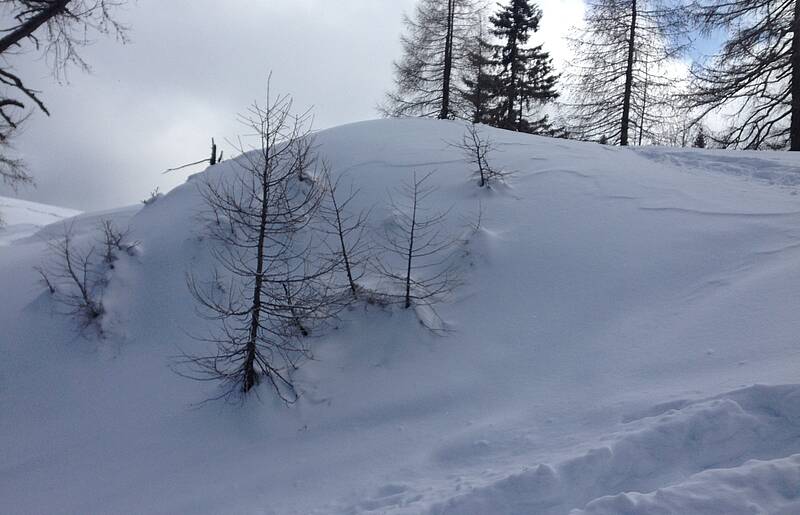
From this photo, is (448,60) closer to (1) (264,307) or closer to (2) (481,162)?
(2) (481,162)

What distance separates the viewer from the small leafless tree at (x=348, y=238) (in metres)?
6.80

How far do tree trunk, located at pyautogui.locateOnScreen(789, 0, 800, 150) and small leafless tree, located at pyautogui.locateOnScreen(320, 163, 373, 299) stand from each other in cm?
1226

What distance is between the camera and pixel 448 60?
1730 cm

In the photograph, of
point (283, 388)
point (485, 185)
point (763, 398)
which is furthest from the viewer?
point (485, 185)

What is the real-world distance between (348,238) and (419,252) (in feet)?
4.10

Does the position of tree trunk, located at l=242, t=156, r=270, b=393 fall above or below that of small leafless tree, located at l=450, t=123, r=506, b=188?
below

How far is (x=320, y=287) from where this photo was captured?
6680mm

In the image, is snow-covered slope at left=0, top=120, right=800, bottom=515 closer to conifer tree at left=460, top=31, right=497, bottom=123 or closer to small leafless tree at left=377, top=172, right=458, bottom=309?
small leafless tree at left=377, top=172, right=458, bottom=309

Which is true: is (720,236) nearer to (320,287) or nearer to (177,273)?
(320,287)

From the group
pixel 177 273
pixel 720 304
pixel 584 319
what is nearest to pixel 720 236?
pixel 720 304

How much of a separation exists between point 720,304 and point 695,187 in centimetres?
376

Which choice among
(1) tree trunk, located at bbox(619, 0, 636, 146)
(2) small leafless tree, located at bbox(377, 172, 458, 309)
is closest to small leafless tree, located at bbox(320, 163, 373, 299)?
(2) small leafless tree, located at bbox(377, 172, 458, 309)

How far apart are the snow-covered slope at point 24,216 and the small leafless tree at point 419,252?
42.4ft

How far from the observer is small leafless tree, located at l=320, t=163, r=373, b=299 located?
6.80 metres
